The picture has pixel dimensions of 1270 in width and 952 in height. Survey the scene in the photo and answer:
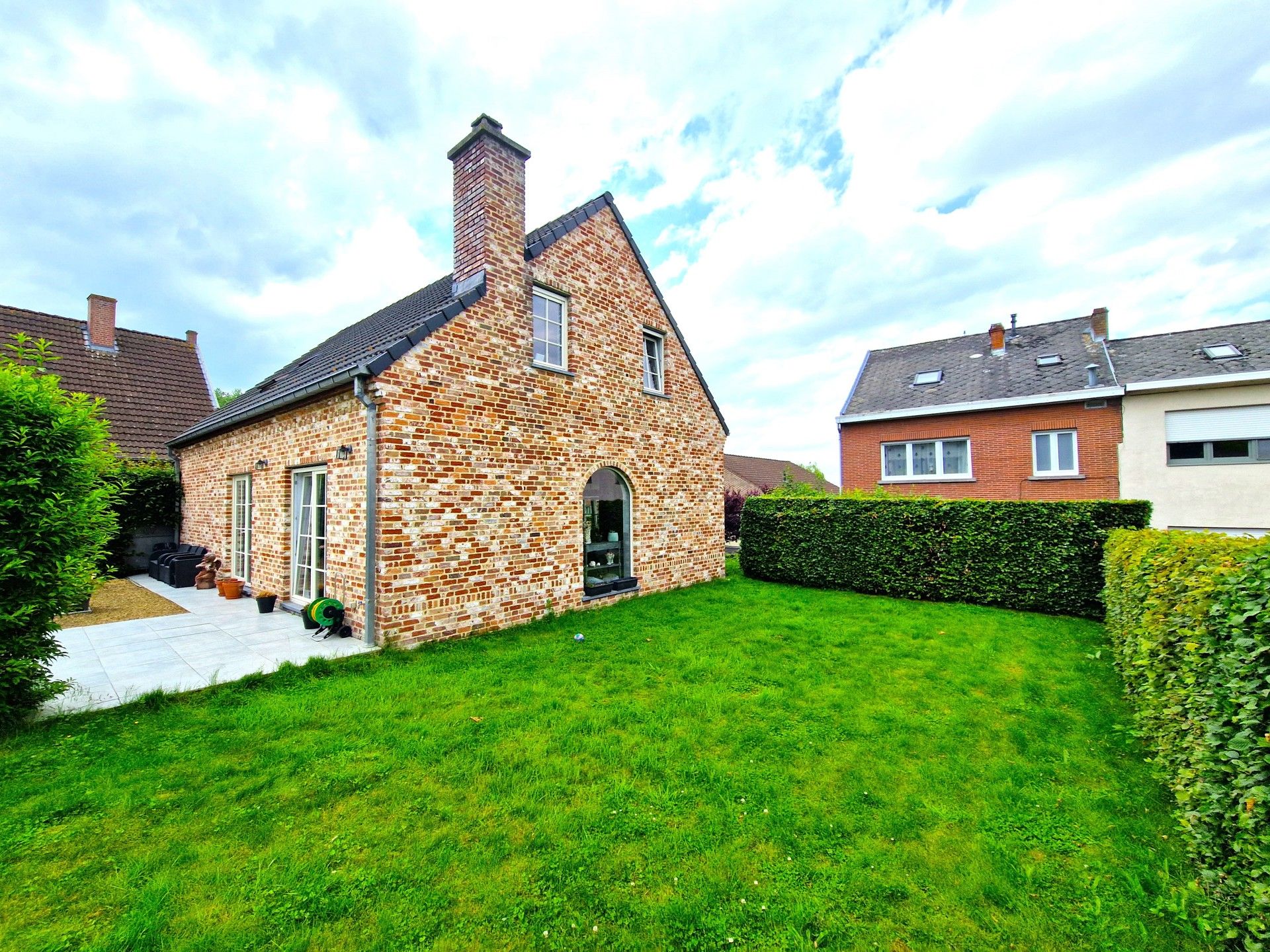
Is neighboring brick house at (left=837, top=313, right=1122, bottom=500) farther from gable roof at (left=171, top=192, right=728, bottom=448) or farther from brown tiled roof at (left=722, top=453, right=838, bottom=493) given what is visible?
brown tiled roof at (left=722, top=453, right=838, bottom=493)

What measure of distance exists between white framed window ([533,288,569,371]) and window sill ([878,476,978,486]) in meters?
12.4

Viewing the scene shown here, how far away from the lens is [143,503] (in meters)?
12.3

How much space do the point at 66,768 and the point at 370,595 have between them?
266 cm

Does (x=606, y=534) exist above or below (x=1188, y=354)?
below

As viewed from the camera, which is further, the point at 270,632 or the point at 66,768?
the point at 270,632

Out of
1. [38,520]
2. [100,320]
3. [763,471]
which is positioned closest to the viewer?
[38,520]

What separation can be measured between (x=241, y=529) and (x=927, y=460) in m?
18.0

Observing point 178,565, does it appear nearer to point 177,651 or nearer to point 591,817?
point 177,651

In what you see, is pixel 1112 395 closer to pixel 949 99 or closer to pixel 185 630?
pixel 949 99

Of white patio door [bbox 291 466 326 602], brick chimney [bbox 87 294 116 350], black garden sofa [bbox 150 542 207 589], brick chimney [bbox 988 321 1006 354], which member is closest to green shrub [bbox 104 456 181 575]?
black garden sofa [bbox 150 542 207 589]

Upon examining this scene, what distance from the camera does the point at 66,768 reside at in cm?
328

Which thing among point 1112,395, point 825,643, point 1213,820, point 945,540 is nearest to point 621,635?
point 825,643

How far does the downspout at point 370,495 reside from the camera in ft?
18.9

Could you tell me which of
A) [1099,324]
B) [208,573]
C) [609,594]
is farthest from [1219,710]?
[1099,324]
